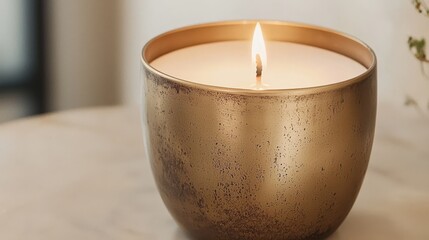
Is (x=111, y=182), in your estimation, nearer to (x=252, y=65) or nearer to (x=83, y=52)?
(x=252, y=65)

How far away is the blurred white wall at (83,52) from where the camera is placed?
120 cm

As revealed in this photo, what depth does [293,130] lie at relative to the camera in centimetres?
45

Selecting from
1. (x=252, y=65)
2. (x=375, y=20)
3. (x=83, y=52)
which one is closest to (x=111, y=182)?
(x=252, y=65)

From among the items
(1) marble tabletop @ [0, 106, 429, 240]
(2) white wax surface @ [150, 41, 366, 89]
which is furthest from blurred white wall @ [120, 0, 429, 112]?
(2) white wax surface @ [150, 41, 366, 89]

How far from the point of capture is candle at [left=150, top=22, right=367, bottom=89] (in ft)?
1.83

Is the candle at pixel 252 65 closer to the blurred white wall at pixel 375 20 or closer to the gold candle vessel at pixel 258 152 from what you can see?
the gold candle vessel at pixel 258 152

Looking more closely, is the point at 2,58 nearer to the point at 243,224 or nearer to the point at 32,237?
the point at 32,237

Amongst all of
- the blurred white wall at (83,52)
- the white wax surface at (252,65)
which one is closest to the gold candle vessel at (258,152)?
the white wax surface at (252,65)

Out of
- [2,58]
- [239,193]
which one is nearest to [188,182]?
[239,193]

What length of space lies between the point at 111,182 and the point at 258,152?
207 millimetres

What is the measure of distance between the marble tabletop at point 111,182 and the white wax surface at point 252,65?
0.35 ft

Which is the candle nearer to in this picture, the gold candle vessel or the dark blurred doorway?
→ the gold candle vessel

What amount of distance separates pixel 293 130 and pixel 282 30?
0.17 meters

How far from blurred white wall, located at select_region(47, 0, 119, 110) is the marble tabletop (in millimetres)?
466
